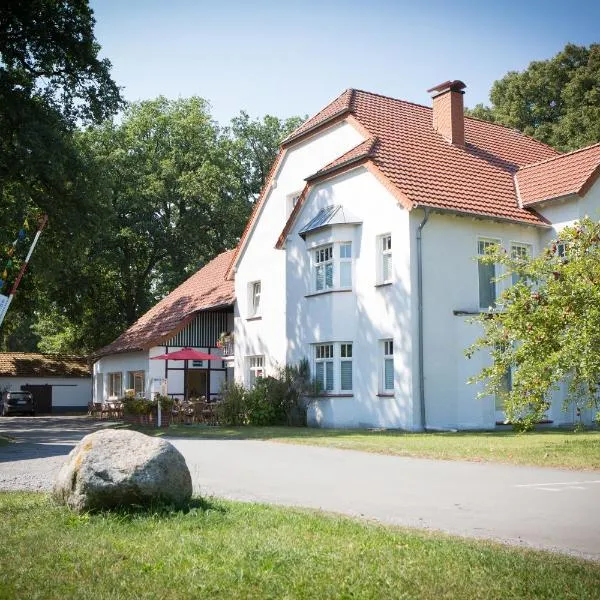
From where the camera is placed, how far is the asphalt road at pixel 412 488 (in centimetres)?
814

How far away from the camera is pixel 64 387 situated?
5922 cm

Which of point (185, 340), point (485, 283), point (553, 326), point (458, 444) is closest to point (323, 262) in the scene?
point (485, 283)

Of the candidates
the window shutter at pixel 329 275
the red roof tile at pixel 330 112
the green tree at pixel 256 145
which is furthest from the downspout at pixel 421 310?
the green tree at pixel 256 145

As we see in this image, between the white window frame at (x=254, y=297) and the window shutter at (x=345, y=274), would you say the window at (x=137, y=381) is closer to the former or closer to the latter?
the white window frame at (x=254, y=297)

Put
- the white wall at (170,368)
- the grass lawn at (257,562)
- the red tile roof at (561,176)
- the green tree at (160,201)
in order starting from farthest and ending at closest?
the green tree at (160,201) < the white wall at (170,368) < the red tile roof at (561,176) < the grass lawn at (257,562)

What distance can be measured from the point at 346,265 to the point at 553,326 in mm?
13089

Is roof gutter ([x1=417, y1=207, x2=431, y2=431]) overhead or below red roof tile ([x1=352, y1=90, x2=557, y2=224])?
below

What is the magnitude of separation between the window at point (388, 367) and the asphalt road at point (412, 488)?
8224 millimetres

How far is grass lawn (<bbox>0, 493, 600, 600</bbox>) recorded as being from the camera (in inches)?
219

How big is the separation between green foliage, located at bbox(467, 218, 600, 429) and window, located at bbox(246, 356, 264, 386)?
17232 millimetres

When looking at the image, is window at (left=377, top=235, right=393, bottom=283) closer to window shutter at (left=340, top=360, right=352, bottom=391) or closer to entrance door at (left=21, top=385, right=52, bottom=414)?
window shutter at (left=340, top=360, right=352, bottom=391)

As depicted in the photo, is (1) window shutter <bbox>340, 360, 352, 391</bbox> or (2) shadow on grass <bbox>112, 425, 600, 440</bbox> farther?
(1) window shutter <bbox>340, 360, 352, 391</bbox>

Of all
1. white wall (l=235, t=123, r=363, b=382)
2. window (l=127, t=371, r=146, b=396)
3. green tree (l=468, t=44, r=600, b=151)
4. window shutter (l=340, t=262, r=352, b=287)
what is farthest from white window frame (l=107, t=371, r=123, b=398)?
green tree (l=468, t=44, r=600, b=151)

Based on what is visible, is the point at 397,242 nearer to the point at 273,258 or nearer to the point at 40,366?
the point at 273,258
